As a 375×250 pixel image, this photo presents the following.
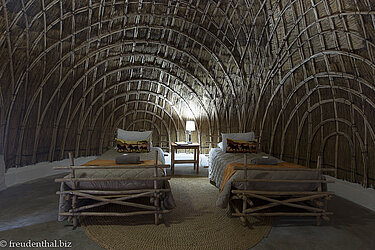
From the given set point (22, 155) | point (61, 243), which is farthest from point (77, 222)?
point (22, 155)

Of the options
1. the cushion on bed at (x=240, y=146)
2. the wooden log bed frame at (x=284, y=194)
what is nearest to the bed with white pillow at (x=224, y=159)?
the cushion on bed at (x=240, y=146)

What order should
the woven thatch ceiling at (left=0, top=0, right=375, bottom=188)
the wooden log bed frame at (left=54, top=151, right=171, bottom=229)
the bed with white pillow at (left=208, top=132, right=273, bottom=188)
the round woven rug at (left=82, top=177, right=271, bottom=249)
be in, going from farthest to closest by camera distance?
the bed with white pillow at (left=208, top=132, right=273, bottom=188) < the woven thatch ceiling at (left=0, top=0, right=375, bottom=188) < the wooden log bed frame at (left=54, top=151, right=171, bottom=229) < the round woven rug at (left=82, top=177, right=271, bottom=249)

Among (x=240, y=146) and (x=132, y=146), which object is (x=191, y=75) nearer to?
(x=240, y=146)

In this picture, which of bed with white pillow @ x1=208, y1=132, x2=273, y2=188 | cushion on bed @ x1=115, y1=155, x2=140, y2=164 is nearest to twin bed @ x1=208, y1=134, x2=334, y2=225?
bed with white pillow @ x1=208, y1=132, x2=273, y2=188

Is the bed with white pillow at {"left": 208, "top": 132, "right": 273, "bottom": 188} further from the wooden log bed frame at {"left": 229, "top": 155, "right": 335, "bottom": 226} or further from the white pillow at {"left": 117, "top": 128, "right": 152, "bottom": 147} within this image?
the white pillow at {"left": 117, "top": 128, "right": 152, "bottom": 147}

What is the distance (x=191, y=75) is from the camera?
6230 mm

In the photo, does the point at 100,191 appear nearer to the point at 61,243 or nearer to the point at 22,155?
the point at 61,243

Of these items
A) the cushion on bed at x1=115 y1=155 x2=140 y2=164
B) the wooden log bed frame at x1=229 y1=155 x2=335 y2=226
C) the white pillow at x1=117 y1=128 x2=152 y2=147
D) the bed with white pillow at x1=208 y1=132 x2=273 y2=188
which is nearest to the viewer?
the wooden log bed frame at x1=229 y1=155 x2=335 y2=226

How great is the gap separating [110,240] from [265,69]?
4380mm

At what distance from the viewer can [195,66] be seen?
6.34 metres

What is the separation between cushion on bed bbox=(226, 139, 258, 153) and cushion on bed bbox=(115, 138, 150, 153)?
1527 mm

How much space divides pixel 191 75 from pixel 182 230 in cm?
428

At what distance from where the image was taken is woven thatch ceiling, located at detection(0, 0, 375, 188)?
377cm

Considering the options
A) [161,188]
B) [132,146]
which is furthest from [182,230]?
[132,146]
